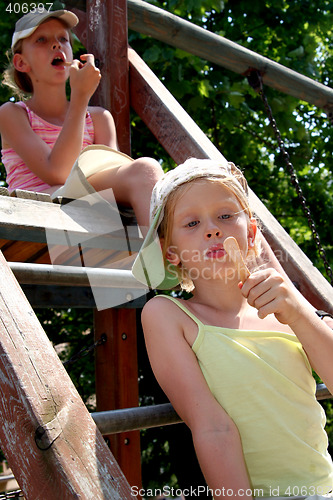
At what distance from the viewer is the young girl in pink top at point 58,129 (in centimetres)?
216

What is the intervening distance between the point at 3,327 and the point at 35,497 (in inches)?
12.6

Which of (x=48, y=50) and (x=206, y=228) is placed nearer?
(x=206, y=228)

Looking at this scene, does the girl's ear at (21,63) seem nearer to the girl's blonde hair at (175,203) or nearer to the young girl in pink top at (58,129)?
the young girl in pink top at (58,129)

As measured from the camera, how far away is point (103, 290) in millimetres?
2756

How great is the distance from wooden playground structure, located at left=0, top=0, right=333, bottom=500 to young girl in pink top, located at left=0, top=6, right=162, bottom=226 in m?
0.15

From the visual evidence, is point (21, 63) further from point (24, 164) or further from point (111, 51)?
point (24, 164)

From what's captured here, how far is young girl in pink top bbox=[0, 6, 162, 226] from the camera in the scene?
7.09ft

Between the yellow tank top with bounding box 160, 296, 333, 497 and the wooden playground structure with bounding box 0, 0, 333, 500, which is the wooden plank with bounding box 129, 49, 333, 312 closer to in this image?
the wooden playground structure with bounding box 0, 0, 333, 500

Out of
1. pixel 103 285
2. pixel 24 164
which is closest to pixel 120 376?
pixel 103 285

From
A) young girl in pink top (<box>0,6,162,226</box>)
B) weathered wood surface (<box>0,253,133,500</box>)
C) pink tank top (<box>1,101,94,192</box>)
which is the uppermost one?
weathered wood surface (<box>0,253,133,500</box>)

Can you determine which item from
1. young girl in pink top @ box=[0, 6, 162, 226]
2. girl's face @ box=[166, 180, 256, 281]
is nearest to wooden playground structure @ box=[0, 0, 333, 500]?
young girl in pink top @ box=[0, 6, 162, 226]

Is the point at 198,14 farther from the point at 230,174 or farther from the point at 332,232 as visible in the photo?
the point at 230,174

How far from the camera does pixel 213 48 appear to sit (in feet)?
9.32

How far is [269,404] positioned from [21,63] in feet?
6.46
